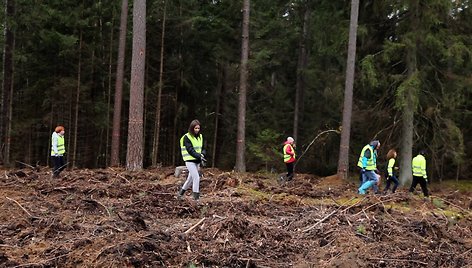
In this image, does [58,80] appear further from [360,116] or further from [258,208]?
[258,208]

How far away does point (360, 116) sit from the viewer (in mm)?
22328

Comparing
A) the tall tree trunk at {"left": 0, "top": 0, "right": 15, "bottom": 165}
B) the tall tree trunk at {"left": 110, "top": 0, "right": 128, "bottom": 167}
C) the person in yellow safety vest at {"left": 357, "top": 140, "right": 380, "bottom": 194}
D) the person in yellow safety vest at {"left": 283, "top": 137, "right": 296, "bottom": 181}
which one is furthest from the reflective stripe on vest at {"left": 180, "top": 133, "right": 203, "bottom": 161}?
the tall tree trunk at {"left": 0, "top": 0, "right": 15, "bottom": 165}

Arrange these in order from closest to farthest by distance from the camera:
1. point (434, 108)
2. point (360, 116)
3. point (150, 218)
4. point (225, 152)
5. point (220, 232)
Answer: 1. point (220, 232)
2. point (150, 218)
3. point (434, 108)
4. point (360, 116)
5. point (225, 152)

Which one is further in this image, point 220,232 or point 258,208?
point 258,208

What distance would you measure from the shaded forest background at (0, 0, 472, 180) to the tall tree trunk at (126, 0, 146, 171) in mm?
7349

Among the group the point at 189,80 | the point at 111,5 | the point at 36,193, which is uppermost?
the point at 111,5

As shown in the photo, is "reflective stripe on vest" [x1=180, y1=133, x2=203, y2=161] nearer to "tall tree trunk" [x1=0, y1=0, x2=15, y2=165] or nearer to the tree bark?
the tree bark

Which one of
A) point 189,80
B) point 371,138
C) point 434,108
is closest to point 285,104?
point 189,80

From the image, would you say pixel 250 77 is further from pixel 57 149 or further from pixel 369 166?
pixel 57 149

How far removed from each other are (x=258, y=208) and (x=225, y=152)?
2365cm

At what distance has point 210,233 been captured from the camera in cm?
693

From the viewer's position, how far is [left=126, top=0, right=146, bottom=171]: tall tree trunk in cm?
1623

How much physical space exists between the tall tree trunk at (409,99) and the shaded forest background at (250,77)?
0.62 feet

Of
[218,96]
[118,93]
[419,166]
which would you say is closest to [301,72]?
[218,96]
